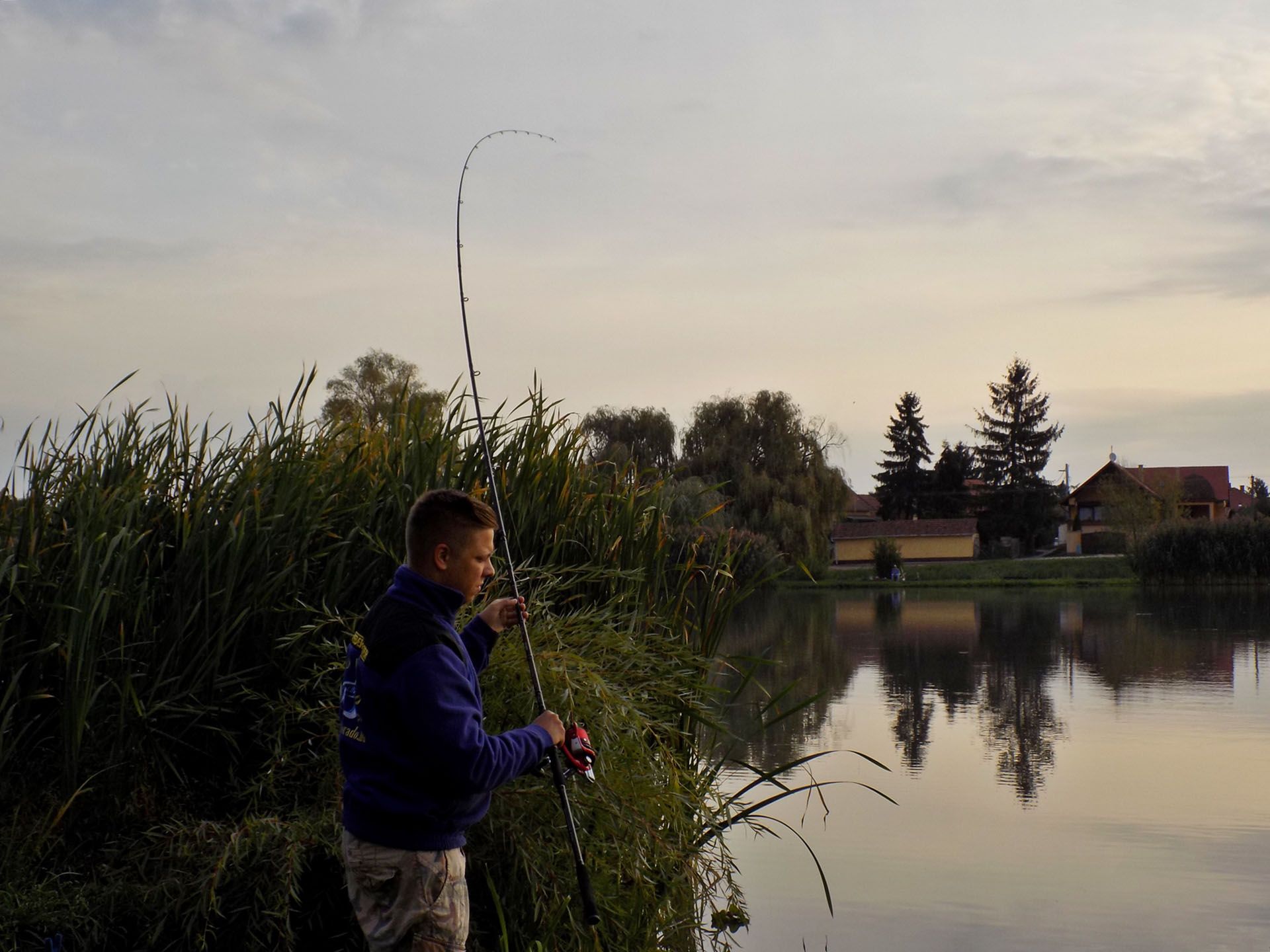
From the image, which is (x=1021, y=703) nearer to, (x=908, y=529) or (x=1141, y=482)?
(x=908, y=529)

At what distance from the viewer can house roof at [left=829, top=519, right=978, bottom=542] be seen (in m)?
66.1

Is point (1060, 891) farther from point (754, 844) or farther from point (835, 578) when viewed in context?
point (835, 578)

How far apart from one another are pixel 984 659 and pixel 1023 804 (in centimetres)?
929

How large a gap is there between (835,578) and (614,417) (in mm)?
12154

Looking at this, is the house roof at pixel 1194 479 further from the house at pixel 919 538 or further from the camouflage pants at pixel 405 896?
the camouflage pants at pixel 405 896

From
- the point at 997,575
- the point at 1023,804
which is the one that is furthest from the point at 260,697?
the point at 997,575

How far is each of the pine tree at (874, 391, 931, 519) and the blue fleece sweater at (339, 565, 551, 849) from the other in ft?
239

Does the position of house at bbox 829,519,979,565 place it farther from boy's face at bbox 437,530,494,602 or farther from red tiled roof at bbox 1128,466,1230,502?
boy's face at bbox 437,530,494,602

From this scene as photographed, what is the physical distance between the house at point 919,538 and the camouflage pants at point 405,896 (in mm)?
62554

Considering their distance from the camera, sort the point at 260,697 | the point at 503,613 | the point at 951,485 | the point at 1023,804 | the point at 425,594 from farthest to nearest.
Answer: the point at 951,485, the point at 1023,804, the point at 260,697, the point at 503,613, the point at 425,594

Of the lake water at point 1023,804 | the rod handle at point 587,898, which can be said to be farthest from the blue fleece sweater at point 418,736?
the lake water at point 1023,804

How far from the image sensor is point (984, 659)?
17781 millimetres

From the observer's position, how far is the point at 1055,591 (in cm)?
3862

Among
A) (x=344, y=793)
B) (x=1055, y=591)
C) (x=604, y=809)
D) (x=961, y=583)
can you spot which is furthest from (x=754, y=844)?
(x=961, y=583)
